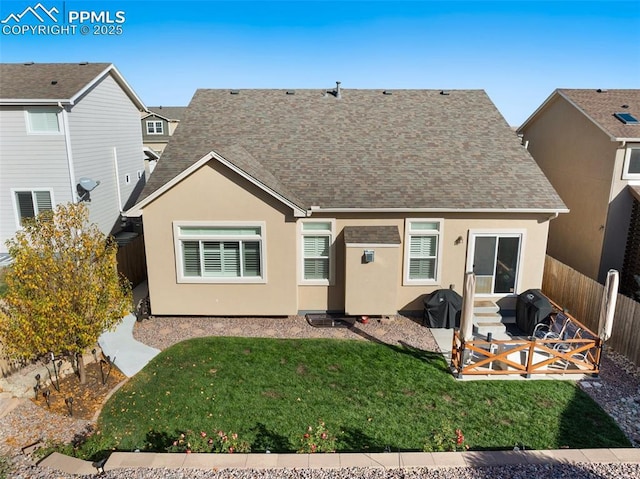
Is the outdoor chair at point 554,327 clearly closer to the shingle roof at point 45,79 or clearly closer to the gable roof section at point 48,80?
the gable roof section at point 48,80

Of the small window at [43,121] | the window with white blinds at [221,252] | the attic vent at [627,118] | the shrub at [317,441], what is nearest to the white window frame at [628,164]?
the attic vent at [627,118]

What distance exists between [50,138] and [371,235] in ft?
46.1

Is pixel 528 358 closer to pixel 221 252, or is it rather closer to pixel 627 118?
pixel 221 252

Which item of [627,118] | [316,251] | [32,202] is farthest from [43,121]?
[627,118]

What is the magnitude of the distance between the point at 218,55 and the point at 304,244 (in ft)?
50.8

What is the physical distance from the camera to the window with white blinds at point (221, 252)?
13398 mm

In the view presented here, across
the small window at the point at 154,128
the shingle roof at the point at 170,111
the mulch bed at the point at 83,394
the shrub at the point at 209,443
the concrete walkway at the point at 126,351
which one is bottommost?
the mulch bed at the point at 83,394

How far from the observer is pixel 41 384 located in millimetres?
10125

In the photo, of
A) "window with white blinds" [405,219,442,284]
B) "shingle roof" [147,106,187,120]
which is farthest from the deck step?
"shingle roof" [147,106,187,120]

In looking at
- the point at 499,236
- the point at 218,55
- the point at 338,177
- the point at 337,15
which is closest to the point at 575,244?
the point at 499,236

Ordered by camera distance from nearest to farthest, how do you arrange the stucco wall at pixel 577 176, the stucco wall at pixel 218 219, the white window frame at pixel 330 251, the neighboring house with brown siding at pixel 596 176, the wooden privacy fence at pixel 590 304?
the wooden privacy fence at pixel 590 304 < the stucco wall at pixel 218 219 < the white window frame at pixel 330 251 < the neighboring house with brown siding at pixel 596 176 < the stucco wall at pixel 577 176

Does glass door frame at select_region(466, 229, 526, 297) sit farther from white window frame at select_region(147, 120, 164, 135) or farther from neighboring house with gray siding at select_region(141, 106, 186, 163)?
white window frame at select_region(147, 120, 164, 135)

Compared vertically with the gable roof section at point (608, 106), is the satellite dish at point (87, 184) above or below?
below

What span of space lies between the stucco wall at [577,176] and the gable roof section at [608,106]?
0.38m
